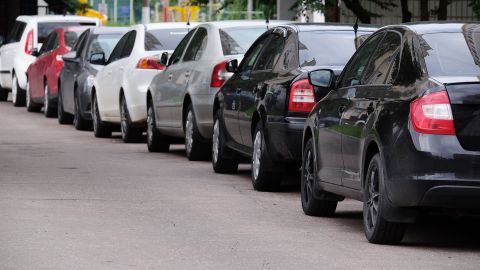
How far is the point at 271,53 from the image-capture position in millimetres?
14109

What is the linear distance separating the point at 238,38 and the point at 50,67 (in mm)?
11545

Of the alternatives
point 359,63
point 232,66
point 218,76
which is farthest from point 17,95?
point 359,63

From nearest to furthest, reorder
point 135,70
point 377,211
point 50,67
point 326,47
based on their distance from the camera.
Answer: point 377,211 < point 326,47 < point 135,70 < point 50,67

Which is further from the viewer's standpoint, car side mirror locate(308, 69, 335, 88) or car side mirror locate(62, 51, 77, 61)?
car side mirror locate(62, 51, 77, 61)

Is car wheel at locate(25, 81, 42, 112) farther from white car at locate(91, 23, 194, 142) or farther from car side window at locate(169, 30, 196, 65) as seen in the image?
car side window at locate(169, 30, 196, 65)

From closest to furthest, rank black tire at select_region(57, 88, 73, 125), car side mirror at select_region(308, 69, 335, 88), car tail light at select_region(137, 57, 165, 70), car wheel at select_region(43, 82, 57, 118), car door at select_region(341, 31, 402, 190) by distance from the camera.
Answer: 1. car door at select_region(341, 31, 402, 190)
2. car side mirror at select_region(308, 69, 335, 88)
3. car tail light at select_region(137, 57, 165, 70)
4. black tire at select_region(57, 88, 73, 125)
5. car wheel at select_region(43, 82, 57, 118)

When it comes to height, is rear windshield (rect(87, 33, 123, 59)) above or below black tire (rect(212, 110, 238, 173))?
above

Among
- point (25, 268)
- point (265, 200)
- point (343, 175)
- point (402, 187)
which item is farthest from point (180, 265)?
point (265, 200)

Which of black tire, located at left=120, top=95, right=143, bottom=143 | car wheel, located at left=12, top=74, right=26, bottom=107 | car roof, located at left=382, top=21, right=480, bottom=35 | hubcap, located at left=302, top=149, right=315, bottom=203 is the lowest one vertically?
car wheel, located at left=12, top=74, right=26, bottom=107

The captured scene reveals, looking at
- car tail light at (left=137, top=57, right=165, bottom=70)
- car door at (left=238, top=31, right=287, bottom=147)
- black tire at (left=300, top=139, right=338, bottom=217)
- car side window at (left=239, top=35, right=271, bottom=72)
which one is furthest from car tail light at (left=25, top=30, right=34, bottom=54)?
black tire at (left=300, top=139, right=338, bottom=217)

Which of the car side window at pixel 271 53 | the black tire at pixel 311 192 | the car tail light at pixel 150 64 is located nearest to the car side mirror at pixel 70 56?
the car tail light at pixel 150 64

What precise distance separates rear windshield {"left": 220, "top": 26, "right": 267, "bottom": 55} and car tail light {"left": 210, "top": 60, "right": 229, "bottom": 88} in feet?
0.72

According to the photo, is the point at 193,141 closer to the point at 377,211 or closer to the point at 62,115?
the point at 377,211

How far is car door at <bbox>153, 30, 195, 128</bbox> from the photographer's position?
17.9m
